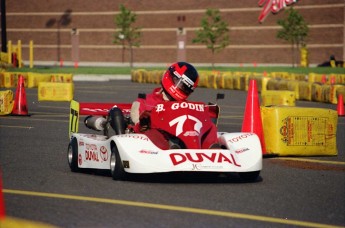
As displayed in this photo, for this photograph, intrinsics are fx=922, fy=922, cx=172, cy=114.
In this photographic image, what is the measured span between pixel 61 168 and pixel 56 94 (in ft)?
56.0

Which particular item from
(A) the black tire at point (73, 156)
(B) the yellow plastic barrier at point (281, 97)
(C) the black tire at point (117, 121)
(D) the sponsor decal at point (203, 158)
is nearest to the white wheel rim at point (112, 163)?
(C) the black tire at point (117, 121)

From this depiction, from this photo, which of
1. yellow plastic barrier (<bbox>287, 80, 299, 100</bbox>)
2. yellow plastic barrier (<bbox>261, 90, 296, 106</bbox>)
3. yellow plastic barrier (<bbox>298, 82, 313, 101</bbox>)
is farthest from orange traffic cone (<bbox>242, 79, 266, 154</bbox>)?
yellow plastic barrier (<bbox>287, 80, 299, 100</bbox>)

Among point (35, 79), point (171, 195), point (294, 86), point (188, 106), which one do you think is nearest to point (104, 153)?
point (188, 106)

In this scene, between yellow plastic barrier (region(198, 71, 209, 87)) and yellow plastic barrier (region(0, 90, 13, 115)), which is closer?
yellow plastic barrier (region(0, 90, 13, 115))

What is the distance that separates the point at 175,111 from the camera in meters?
10.1

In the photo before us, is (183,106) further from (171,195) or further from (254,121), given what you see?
(254,121)

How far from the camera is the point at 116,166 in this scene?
9.73m

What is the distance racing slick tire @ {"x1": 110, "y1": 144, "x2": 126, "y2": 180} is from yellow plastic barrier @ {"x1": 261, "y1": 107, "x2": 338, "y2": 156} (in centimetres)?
352

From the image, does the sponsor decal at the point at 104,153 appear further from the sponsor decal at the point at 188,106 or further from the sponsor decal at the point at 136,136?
the sponsor decal at the point at 188,106

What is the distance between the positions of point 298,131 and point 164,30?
70652 mm

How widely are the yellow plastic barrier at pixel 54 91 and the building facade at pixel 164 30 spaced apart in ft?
Result: 163

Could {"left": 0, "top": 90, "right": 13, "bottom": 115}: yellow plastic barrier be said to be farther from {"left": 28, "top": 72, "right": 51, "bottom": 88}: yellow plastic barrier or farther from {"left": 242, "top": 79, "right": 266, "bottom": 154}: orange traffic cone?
{"left": 28, "top": 72, "right": 51, "bottom": 88}: yellow plastic barrier

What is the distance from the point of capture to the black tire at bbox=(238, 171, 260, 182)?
9.95 m

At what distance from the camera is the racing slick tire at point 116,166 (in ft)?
31.8
